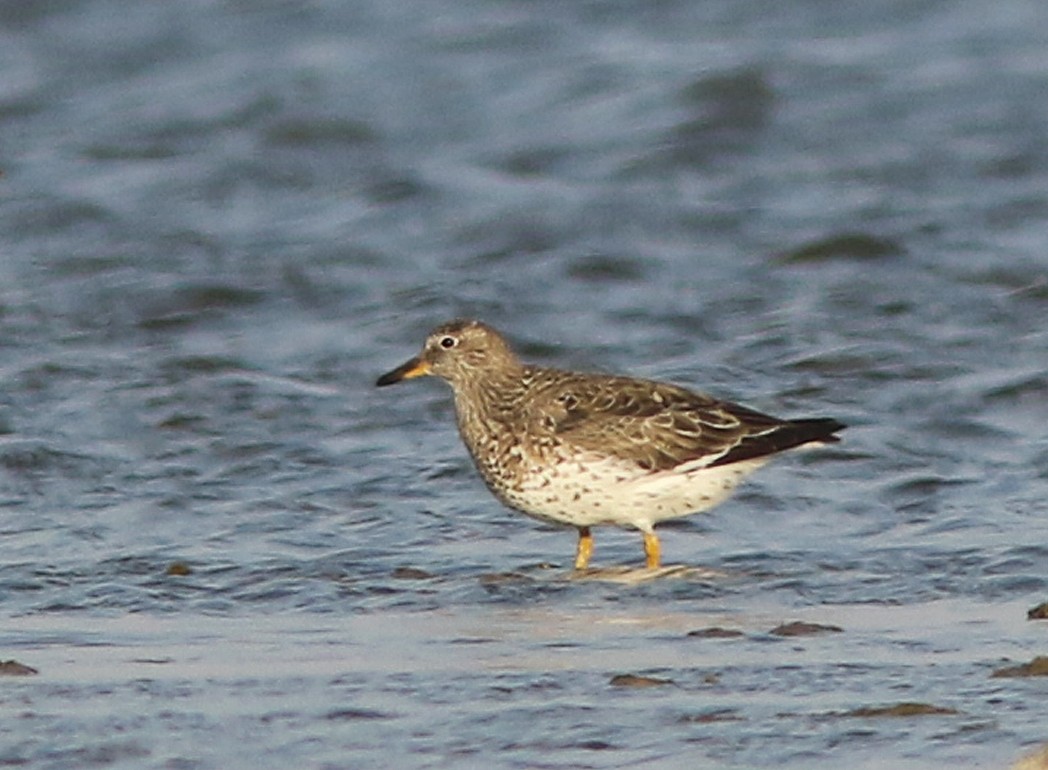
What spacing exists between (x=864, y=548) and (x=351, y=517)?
1757 millimetres

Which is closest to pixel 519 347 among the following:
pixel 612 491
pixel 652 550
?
pixel 612 491

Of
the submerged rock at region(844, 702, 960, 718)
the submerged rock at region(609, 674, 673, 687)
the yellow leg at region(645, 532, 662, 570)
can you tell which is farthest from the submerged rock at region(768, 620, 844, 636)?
the yellow leg at region(645, 532, 662, 570)

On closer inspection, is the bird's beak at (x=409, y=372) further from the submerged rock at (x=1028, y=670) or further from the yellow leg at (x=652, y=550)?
the submerged rock at (x=1028, y=670)

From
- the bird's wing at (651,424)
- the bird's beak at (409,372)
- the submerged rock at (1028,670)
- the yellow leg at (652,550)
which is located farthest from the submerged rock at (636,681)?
the bird's beak at (409,372)

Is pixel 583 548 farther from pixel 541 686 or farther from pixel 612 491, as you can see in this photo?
pixel 541 686

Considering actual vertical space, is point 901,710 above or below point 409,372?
below

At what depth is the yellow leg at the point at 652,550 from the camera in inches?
325

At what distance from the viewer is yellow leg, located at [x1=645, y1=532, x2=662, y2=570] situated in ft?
27.1

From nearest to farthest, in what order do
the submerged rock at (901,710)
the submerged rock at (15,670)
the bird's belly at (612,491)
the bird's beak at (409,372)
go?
the submerged rock at (901,710) → the submerged rock at (15,670) → the bird's belly at (612,491) → the bird's beak at (409,372)

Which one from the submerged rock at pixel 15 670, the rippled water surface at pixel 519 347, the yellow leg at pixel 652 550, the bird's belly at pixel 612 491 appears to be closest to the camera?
the rippled water surface at pixel 519 347

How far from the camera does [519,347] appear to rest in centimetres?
1123

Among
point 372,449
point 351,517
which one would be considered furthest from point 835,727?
Result: point 372,449

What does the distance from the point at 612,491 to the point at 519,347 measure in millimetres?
2860

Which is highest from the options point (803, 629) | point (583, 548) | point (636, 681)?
point (636, 681)
